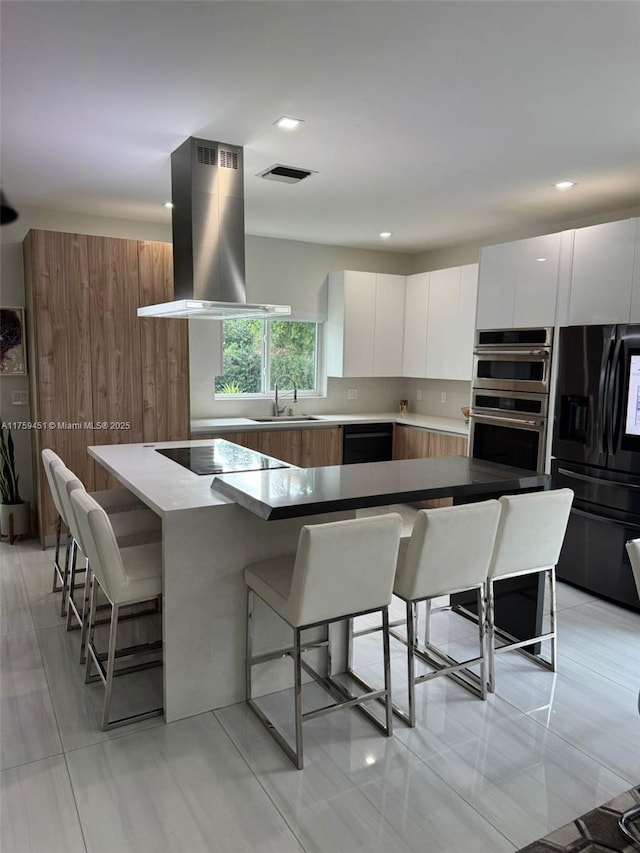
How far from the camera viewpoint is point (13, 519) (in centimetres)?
466

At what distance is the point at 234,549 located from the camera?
8.66 ft

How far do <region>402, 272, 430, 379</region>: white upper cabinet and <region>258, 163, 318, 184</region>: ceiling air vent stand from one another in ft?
8.23

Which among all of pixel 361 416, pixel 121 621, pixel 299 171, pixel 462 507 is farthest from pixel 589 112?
pixel 361 416

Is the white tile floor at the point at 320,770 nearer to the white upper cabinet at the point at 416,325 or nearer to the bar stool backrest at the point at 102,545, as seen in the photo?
the bar stool backrest at the point at 102,545

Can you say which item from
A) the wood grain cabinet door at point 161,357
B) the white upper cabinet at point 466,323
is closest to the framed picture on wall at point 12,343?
the wood grain cabinet door at point 161,357

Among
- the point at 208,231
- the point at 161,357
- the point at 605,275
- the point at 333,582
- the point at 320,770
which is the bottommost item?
the point at 320,770

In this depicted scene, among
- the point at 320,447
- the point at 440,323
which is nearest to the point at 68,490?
the point at 320,447

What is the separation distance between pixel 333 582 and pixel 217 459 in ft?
5.28

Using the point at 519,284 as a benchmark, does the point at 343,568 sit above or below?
below

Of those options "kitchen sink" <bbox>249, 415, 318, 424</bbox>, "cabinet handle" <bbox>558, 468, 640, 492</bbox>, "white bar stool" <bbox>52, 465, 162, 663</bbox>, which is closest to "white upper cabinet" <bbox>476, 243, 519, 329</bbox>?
"cabinet handle" <bbox>558, 468, 640, 492</bbox>

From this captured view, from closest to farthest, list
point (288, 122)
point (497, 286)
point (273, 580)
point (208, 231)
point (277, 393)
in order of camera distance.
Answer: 1. point (273, 580)
2. point (288, 122)
3. point (208, 231)
4. point (497, 286)
5. point (277, 393)

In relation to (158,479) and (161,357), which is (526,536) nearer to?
(158,479)

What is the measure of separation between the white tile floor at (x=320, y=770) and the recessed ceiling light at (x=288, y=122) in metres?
2.74

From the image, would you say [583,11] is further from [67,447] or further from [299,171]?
[67,447]
